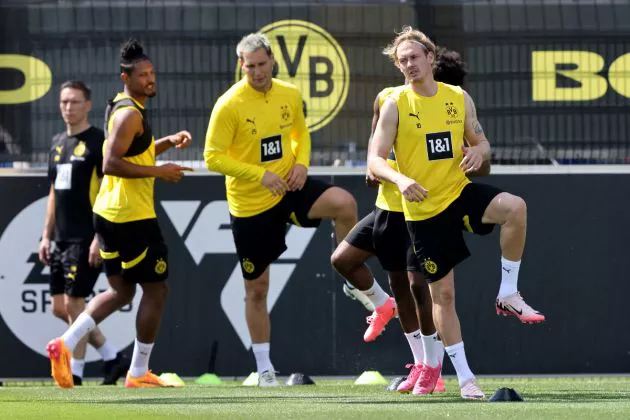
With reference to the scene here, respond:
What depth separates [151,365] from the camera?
1262cm

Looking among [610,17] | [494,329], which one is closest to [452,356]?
[494,329]

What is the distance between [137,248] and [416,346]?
222cm

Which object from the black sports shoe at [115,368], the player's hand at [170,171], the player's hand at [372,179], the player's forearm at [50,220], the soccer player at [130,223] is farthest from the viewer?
the black sports shoe at [115,368]

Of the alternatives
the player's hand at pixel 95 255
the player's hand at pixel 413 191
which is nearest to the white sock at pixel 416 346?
the player's hand at pixel 413 191

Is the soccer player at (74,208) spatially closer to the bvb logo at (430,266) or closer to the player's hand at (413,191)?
the bvb logo at (430,266)

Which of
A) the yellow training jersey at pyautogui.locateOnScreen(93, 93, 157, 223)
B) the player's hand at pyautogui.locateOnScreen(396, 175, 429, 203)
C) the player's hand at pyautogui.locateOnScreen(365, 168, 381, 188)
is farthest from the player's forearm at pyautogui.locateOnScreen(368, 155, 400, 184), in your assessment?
the yellow training jersey at pyautogui.locateOnScreen(93, 93, 157, 223)

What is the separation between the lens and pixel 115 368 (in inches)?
485

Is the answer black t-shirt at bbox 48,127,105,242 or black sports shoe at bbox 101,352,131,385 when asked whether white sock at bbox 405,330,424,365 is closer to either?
black sports shoe at bbox 101,352,131,385

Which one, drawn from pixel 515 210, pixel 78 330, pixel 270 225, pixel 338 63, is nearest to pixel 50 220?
pixel 78 330

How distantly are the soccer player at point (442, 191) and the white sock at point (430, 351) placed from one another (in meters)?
0.84

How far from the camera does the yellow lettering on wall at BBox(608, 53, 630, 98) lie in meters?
12.5

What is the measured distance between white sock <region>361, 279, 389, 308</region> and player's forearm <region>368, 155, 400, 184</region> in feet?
5.94

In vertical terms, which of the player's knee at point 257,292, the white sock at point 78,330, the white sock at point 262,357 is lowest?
the white sock at point 262,357

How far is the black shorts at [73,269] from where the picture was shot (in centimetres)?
1209
